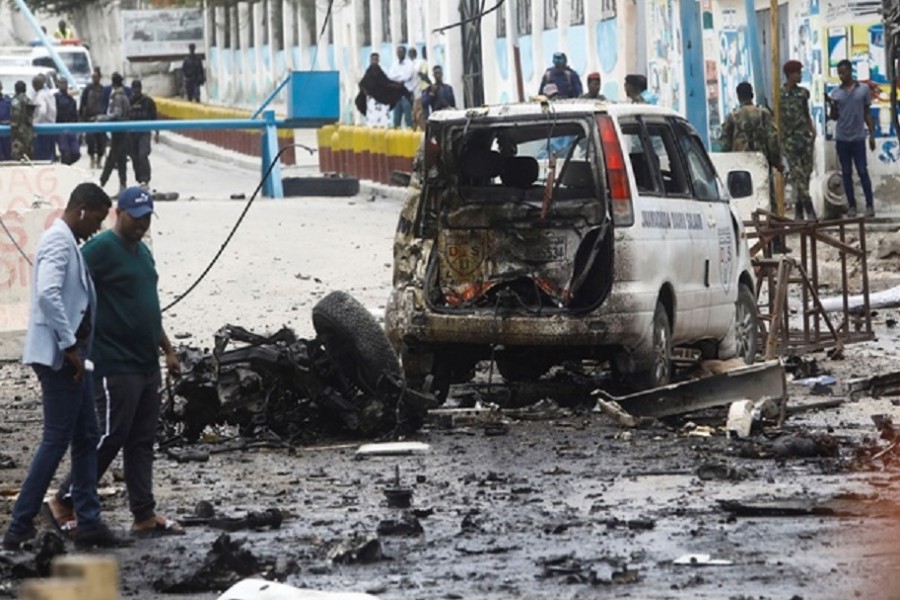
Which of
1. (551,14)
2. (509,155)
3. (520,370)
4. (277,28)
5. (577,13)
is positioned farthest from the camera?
(277,28)

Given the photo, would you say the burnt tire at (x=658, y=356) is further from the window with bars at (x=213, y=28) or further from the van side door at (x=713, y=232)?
the window with bars at (x=213, y=28)

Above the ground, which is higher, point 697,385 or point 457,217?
point 457,217

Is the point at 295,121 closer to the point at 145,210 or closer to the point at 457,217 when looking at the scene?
the point at 457,217

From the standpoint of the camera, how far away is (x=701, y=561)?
8.38m

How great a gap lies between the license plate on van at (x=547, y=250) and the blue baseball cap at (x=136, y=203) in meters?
3.72

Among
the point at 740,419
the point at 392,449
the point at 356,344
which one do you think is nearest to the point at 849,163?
the point at 740,419

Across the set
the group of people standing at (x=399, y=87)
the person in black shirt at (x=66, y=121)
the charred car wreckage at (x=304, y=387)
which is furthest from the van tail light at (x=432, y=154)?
the group of people standing at (x=399, y=87)

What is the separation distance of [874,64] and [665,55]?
6107mm

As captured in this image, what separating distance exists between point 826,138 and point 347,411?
1635 cm

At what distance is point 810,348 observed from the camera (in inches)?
613

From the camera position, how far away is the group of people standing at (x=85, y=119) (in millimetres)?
33688

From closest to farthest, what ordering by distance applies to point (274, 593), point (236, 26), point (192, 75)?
point (274, 593)
point (192, 75)
point (236, 26)

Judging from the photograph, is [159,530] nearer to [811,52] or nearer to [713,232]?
[713,232]

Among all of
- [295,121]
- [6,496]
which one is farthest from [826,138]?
[6,496]
